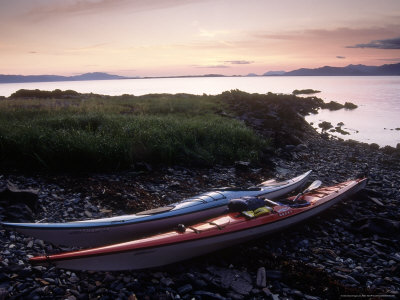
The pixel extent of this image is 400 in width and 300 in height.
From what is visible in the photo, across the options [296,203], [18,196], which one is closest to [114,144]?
[18,196]

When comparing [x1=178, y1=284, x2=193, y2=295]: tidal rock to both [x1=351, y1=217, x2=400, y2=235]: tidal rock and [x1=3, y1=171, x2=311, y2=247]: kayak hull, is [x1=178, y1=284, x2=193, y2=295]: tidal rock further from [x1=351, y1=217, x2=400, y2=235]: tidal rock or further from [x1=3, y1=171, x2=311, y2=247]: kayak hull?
[x1=351, y1=217, x2=400, y2=235]: tidal rock

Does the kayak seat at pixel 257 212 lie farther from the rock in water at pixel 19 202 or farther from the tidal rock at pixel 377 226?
the rock in water at pixel 19 202

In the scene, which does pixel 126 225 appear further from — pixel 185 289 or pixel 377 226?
pixel 377 226

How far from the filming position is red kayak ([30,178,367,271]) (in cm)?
444

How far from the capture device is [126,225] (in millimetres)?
5625

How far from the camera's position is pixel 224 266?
5383 mm

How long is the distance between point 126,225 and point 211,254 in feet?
5.64

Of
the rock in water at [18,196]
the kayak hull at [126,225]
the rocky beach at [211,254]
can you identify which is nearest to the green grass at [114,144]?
the rocky beach at [211,254]

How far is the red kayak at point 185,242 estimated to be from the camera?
14.6 ft

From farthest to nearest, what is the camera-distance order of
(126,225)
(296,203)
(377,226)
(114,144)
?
(114,144) < (296,203) < (377,226) < (126,225)

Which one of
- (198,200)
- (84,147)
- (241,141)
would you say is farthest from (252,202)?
(241,141)

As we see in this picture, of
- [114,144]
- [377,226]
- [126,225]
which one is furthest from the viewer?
[114,144]

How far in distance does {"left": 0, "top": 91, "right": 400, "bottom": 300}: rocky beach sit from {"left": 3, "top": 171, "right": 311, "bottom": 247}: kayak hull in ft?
1.80

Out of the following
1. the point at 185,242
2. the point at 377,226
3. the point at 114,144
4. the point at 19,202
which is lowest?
the point at 377,226
